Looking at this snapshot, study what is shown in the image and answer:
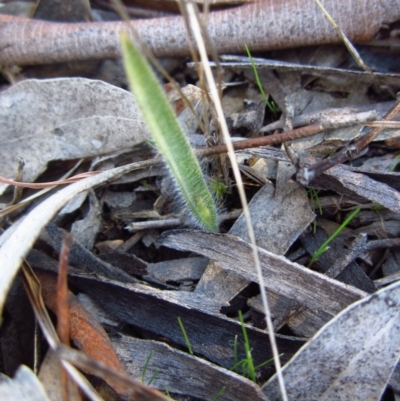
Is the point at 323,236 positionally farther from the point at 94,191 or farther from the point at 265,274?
the point at 94,191

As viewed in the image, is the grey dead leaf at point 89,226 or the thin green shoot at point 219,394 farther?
the grey dead leaf at point 89,226

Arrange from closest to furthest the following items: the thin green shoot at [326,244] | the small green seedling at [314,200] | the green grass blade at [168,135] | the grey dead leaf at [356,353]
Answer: the green grass blade at [168,135] < the grey dead leaf at [356,353] < the thin green shoot at [326,244] < the small green seedling at [314,200]

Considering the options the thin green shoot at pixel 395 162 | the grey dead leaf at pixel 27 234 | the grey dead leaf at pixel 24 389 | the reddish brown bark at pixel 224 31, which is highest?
the reddish brown bark at pixel 224 31

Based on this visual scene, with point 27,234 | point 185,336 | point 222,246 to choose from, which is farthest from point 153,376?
point 27,234

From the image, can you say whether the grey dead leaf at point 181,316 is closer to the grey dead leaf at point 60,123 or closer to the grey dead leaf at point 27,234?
the grey dead leaf at point 27,234

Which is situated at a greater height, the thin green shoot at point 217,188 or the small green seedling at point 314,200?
the thin green shoot at point 217,188

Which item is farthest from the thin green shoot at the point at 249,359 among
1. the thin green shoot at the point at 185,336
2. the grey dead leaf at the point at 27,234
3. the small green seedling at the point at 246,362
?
the grey dead leaf at the point at 27,234

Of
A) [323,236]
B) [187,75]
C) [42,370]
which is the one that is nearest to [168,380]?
[42,370]

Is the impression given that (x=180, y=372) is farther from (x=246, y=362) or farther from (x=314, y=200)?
(x=314, y=200)
